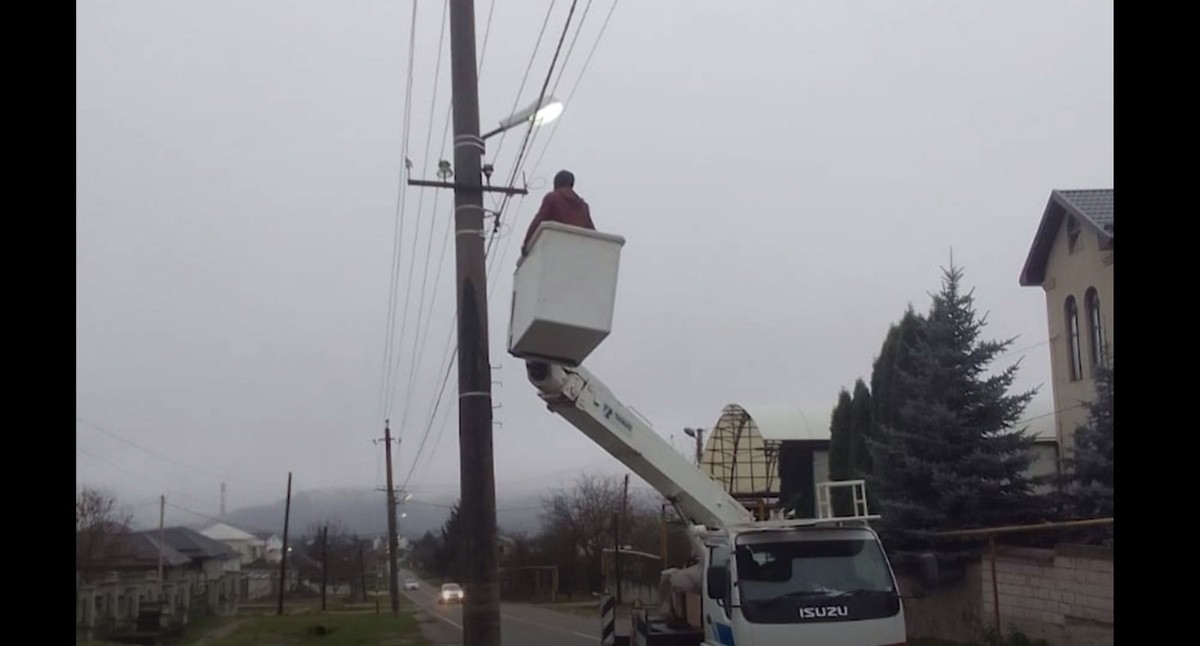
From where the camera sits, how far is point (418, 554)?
142 meters

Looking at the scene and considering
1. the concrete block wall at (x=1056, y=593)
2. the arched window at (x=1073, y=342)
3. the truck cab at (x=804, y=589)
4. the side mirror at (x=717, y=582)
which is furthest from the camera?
the arched window at (x=1073, y=342)

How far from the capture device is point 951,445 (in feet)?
63.6

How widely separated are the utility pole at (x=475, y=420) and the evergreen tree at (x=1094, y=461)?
9.74 metres

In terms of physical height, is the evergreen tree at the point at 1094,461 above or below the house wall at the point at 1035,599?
above

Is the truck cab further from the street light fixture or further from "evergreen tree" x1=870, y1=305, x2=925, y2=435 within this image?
"evergreen tree" x1=870, y1=305, x2=925, y2=435

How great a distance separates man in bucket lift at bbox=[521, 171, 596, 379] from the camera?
9.84 meters

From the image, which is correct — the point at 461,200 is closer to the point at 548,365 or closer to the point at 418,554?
the point at 548,365

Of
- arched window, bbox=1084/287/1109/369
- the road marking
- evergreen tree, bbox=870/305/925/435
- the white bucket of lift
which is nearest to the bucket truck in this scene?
the white bucket of lift

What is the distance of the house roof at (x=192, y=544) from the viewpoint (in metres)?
62.7

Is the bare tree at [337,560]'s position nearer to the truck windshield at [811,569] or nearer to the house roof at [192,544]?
the house roof at [192,544]

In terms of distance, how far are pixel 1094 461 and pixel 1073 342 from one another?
23.1 feet

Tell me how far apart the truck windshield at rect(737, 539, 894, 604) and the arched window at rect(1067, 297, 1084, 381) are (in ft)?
50.2

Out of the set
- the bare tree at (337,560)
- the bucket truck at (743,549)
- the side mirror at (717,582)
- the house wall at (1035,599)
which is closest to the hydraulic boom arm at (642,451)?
the bucket truck at (743,549)
